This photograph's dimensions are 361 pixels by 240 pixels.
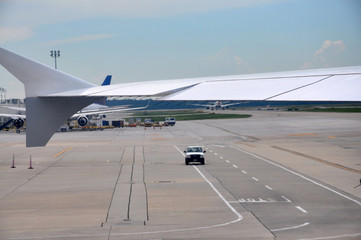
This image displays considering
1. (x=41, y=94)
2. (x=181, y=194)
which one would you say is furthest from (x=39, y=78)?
(x=181, y=194)

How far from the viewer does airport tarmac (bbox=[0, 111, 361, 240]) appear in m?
20.1

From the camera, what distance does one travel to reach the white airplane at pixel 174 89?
1548 cm

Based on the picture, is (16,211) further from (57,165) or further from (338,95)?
(57,165)

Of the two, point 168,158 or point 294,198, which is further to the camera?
point 168,158

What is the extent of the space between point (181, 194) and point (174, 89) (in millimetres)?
8524

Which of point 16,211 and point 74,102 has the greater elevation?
point 74,102

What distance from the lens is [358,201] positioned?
2558 centimetres

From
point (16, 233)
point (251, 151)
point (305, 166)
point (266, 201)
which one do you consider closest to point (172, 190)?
point (266, 201)

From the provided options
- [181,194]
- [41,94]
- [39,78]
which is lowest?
[181,194]

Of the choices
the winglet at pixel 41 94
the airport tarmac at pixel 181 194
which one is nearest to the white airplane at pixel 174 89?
the winglet at pixel 41 94

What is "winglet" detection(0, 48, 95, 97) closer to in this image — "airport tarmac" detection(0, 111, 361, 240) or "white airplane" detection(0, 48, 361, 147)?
"white airplane" detection(0, 48, 361, 147)

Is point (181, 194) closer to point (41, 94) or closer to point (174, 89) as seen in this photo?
point (41, 94)

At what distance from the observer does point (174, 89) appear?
20.7 m

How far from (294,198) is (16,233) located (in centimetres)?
1296
